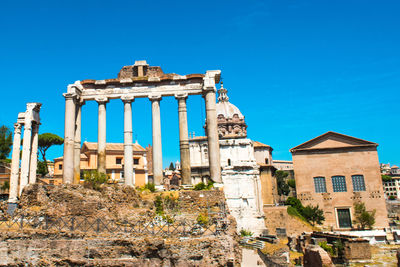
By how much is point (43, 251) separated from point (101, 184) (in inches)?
331

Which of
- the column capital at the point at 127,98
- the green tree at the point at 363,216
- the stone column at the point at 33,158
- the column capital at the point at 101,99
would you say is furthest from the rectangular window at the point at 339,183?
the stone column at the point at 33,158

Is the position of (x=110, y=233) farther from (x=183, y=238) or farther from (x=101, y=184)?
(x=101, y=184)

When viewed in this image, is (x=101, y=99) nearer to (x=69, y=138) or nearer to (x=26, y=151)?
(x=69, y=138)

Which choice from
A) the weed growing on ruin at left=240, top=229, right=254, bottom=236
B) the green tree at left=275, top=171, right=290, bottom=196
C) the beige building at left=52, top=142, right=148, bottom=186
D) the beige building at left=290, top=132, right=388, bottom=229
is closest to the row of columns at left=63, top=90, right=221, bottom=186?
the weed growing on ruin at left=240, top=229, right=254, bottom=236

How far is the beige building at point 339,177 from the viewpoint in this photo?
44.2 metres

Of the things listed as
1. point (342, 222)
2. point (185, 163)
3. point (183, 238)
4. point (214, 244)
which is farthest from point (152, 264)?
point (342, 222)

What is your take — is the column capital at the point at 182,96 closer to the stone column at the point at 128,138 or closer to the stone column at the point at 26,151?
the stone column at the point at 128,138

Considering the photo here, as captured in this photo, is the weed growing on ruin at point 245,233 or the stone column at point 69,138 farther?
the weed growing on ruin at point 245,233

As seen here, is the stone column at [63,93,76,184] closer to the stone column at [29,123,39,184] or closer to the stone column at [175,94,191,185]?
the stone column at [29,123,39,184]

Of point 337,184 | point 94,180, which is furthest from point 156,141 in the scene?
point 337,184

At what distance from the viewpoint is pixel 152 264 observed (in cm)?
1048

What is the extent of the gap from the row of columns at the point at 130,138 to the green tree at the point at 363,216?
1113 inches

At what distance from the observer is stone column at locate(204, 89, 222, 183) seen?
70.1 ft

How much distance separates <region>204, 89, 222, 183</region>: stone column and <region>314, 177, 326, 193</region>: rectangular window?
Answer: 28762mm
